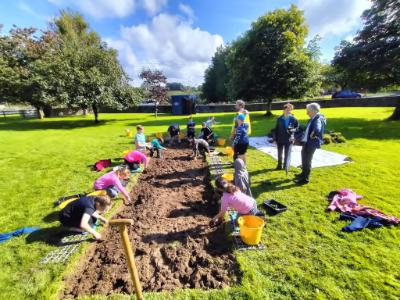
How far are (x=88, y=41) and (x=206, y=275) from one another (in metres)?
38.1

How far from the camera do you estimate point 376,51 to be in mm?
15562

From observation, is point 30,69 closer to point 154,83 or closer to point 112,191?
point 154,83

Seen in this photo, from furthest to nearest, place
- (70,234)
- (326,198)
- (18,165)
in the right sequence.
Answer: (18,165), (326,198), (70,234)

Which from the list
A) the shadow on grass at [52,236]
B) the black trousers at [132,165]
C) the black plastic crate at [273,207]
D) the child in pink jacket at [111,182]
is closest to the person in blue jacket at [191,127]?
the black trousers at [132,165]

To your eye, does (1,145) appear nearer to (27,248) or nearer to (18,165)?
(18,165)

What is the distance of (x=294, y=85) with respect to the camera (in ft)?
62.7

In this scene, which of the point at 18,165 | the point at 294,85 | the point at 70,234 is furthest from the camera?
the point at 294,85

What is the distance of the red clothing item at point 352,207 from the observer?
4441 mm

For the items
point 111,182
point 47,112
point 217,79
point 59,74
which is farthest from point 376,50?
point 47,112

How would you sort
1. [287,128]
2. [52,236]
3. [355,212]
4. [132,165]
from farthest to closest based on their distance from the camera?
[132,165]
[287,128]
[355,212]
[52,236]

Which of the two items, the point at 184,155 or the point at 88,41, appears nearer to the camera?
the point at 184,155

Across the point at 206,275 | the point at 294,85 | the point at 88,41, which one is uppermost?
the point at 88,41

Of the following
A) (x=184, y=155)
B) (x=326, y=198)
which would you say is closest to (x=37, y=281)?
(x=326, y=198)

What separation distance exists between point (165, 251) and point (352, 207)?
13.9 feet
